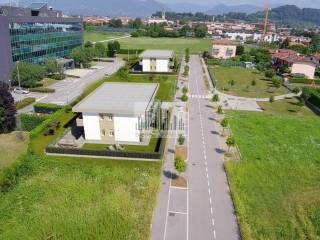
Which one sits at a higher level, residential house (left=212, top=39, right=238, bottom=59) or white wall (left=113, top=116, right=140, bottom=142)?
residential house (left=212, top=39, right=238, bottom=59)

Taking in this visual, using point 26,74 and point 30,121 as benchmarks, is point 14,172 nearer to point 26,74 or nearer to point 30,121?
point 30,121

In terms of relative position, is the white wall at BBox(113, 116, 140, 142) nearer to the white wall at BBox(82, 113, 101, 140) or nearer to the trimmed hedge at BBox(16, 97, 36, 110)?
the white wall at BBox(82, 113, 101, 140)

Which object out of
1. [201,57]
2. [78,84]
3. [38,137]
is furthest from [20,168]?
[201,57]

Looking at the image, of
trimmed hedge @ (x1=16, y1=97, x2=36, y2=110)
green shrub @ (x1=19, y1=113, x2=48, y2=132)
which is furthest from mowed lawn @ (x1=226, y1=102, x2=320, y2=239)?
trimmed hedge @ (x1=16, y1=97, x2=36, y2=110)

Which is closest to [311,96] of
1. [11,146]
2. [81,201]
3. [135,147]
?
[135,147]

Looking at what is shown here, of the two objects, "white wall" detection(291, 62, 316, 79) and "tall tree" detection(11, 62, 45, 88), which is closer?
"tall tree" detection(11, 62, 45, 88)
